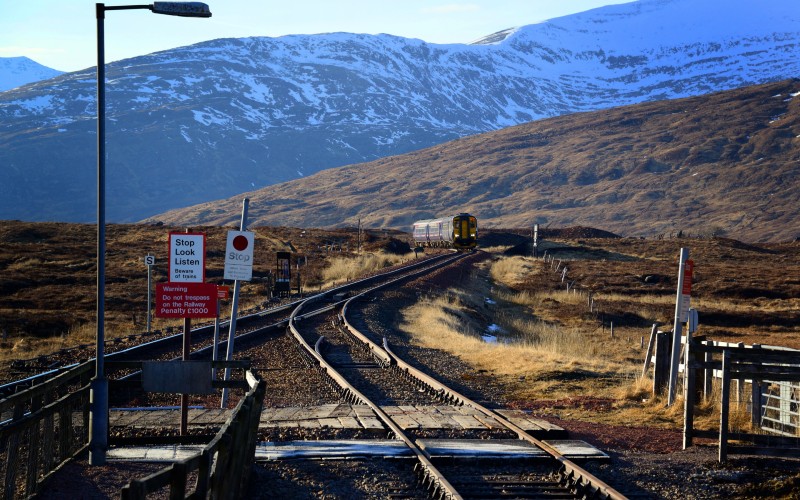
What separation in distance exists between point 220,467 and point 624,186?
15667cm

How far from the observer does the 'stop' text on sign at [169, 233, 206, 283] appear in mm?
10836

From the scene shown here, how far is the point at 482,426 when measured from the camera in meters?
11.5

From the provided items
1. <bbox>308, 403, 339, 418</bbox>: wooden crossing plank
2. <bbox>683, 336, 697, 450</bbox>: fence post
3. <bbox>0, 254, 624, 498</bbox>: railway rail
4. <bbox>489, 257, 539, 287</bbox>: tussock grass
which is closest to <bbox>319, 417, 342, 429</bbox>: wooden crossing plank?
<bbox>308, 403, 339, 418</bbox>: wooden crossing plank

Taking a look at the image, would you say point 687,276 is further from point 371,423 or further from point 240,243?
point 240,243

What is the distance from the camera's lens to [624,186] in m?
158

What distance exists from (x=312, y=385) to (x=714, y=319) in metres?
25.9

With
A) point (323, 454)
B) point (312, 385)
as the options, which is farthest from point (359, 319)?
point (323, 454)

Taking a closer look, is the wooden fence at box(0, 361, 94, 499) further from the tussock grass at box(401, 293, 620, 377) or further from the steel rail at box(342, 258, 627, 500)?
the tussock grass at box(401, 293, 620, 377)

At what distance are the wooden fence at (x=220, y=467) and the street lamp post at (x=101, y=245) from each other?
6.15ft

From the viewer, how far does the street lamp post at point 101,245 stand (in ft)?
31.4

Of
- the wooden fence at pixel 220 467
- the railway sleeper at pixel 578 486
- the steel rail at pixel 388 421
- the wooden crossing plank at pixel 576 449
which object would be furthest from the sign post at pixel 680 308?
the wooden fence at pixel 220 467

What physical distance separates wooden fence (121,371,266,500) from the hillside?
11352 cm

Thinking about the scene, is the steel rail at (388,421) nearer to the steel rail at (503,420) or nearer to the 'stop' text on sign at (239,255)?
the steel rail at (503,420)

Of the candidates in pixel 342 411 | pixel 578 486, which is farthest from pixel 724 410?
pixel 342 411
